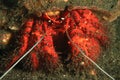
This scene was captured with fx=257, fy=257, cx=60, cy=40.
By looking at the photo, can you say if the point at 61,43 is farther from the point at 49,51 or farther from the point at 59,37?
the point at 49,51

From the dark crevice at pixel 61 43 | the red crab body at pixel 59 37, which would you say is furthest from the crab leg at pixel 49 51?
the dark crevice at pixel 61 43

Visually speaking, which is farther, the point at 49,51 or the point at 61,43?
the point at 61,43

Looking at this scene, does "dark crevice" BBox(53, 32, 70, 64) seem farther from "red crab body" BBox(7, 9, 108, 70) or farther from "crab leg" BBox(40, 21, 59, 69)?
"crab leg" BBox(40, 21, 59, 69)

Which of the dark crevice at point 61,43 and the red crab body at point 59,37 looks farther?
the dark crevice at point 61,43

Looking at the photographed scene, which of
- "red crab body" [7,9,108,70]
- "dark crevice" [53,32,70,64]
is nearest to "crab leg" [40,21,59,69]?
"red crab body" [7,9,108,70]

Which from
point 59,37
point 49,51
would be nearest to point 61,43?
point 59,37

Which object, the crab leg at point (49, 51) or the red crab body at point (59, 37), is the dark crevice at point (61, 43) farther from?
the crab leg at point (49, 51)

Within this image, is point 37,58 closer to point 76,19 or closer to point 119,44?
point 76,19

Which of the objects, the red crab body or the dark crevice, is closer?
the red crab body

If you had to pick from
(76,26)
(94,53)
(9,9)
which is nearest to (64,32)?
(76,26)
